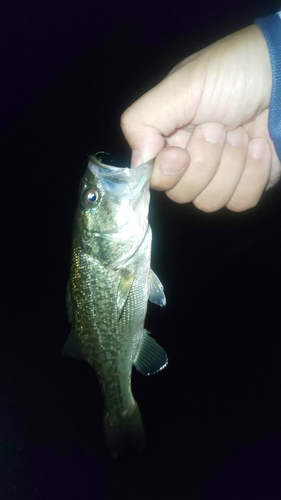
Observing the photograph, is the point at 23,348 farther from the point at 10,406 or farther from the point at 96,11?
the point at 96,11

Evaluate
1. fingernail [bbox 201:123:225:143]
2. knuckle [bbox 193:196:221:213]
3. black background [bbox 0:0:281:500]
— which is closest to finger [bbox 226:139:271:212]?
knuckle [bbox 193:196:221:213]

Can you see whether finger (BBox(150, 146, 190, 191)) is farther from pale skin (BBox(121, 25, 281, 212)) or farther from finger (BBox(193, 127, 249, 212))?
finger (BBox(193, 127, 249, 212))

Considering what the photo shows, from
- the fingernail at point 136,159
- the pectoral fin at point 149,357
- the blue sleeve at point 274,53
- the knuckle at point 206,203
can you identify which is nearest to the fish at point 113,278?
the pectoral fin at point 149,357

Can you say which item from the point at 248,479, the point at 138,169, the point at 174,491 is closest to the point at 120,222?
the point at 138,169

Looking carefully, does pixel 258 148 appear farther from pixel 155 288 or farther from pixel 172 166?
pixel 155 288

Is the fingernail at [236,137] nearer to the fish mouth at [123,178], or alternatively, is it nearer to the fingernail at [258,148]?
the fingernail at [258,148]

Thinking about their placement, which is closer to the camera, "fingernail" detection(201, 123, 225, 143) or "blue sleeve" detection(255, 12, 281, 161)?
"blue sleeve" detection(255, 12, 281, 161)
